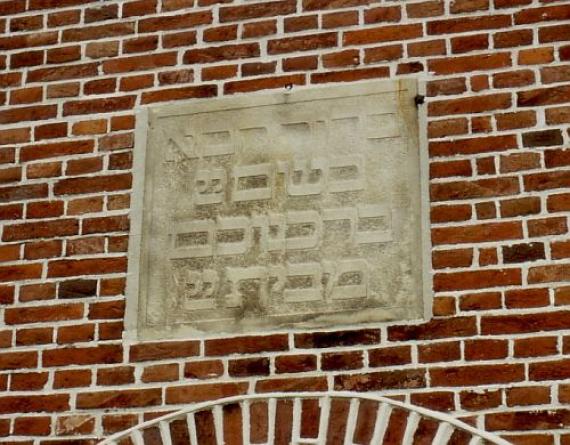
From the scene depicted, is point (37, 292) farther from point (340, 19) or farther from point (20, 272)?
point (340, 19)

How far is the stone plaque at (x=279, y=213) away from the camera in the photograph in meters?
3.42

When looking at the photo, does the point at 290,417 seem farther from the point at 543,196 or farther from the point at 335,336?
the point at 543,196

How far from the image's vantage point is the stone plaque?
342 centimetres

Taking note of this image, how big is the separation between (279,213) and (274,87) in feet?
1.45

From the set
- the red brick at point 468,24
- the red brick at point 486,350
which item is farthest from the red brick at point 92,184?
the red brick at point 486,350

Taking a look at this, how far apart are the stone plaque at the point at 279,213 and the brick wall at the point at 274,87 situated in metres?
0.06

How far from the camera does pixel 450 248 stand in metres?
3.39

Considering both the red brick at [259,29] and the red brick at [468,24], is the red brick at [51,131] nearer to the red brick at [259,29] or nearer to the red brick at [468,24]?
the red brick at [259,29]

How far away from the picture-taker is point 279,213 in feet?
11.7

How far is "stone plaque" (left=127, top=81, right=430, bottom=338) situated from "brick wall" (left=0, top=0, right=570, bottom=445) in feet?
0.20

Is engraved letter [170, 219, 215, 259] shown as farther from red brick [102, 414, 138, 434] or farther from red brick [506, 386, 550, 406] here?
red brick [506, 386, 550, 406]

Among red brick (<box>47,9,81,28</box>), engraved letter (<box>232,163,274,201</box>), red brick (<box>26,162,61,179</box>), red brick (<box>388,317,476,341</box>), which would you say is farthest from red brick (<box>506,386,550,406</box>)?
red brick (<box>47,9,81,28</box>)

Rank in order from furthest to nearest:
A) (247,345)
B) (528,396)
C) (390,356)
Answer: (247,345), (390,356), (528,396)

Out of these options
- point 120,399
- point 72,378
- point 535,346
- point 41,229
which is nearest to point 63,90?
point 41,229
